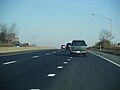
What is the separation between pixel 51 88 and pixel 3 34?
127 m

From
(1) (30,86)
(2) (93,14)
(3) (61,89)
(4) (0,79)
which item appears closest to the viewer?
(3) (61,89)

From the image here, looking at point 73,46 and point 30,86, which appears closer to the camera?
point 30,86

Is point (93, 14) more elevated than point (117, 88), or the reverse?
point (93, 14)

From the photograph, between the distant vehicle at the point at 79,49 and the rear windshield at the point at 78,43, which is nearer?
the distant vehicle at the point at 79,49

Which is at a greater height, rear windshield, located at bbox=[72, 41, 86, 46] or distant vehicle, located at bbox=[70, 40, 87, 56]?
rear windshield, located at bbox=[72, 41, 86, 46]

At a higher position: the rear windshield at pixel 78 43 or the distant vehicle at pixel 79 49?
the rear windshield at pixel 78 43

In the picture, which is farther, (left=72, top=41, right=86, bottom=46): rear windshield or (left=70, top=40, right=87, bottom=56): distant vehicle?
(left=72, top=41, right=86, bottom=46): rear windshield

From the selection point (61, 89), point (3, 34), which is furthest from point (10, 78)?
point (3, 34)

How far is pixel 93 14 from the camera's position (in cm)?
6869

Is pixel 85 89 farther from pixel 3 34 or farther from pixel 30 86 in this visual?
pixel 3 34

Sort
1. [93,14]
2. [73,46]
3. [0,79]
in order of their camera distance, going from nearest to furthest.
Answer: [0,79], [73,46], [93,14]

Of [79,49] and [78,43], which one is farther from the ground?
[78,43]

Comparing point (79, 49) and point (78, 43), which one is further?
point (78, 43)

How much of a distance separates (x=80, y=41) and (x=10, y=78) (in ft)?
93.8
